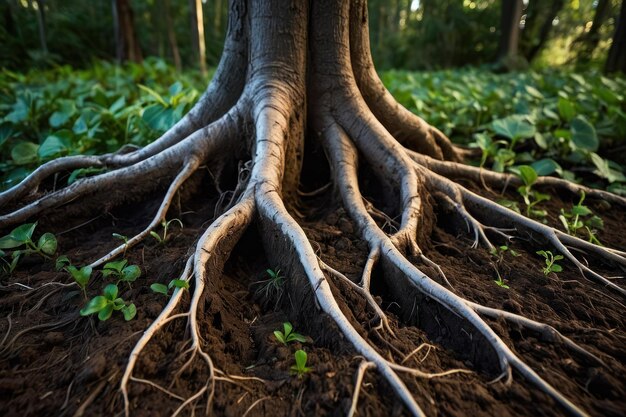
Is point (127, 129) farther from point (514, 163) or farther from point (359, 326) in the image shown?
point (514, 163)

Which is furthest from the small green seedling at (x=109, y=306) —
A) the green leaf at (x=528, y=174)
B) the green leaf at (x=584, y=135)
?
the green leaf at (x=584, y=135)

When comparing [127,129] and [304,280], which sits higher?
[127,129]

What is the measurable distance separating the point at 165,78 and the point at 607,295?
7.75m

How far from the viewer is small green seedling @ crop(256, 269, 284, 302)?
69.3 inches

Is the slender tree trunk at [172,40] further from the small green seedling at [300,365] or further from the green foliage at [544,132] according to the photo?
the small green seedling at [300,365]

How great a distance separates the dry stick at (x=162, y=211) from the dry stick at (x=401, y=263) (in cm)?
94

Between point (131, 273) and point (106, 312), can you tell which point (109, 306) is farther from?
point (131, 273)

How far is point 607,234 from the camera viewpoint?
2.34m

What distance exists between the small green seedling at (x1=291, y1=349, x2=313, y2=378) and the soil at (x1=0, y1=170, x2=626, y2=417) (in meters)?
0.02

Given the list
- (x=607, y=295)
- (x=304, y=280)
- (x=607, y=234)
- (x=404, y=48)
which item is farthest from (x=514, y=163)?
(x=404, y=48)

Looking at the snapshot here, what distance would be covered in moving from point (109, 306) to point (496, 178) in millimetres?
2638

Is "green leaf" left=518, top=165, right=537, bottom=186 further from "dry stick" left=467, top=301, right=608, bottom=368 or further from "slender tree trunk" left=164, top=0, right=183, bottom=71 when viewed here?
"slender tree trunk" left=164, top=0, right=183, bottom=71

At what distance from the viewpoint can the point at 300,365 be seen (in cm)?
130

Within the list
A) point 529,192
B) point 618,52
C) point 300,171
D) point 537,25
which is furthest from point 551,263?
point 537,25
